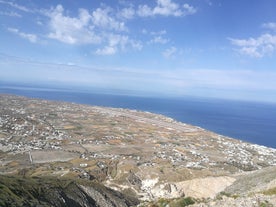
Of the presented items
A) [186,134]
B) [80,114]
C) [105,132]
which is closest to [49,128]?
[105,132]

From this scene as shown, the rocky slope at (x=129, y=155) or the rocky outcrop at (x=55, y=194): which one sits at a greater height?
the rocky outcrop at (x=55, y=194)

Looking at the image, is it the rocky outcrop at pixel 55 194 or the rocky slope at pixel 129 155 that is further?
the rocky slope at pixel 129 155

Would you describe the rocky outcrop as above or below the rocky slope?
above

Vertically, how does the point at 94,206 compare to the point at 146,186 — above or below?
above

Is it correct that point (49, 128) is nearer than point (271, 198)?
No

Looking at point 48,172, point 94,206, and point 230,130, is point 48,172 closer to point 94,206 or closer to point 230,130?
point 94,206

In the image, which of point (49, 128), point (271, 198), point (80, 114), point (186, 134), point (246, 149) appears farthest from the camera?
point (80, 114)

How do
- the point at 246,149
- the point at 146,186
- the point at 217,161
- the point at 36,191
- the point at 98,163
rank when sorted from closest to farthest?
the point at 36,191
the point at 146,186
the point at 98,163
the point at 217,161
the point at 246,149

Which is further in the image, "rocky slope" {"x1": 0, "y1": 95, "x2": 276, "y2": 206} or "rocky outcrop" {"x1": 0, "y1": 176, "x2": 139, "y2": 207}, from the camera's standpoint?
"rocky slope" {"x1": 0, "y1": 95, "x2": 276, "y2": 206}
